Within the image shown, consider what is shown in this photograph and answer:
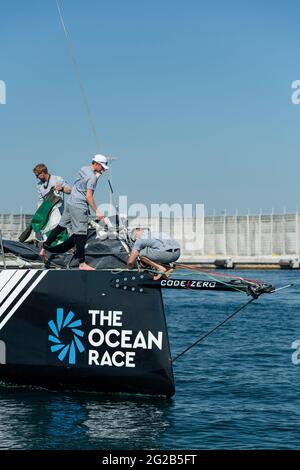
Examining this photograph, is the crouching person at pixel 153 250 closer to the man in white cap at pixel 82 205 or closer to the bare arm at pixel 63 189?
the man in white cap at pixel 82 205

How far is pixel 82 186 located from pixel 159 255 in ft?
4.68

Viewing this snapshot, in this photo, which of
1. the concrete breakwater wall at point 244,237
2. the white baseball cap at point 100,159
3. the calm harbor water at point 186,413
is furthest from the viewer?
the concrete breakwater wall at point 244,237

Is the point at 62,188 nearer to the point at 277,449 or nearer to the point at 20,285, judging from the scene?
the point at 20,285

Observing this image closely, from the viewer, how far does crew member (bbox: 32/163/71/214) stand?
39.4ft

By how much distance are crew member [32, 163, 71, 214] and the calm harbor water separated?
295cm

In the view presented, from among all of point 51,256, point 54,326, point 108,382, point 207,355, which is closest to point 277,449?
point 108,382

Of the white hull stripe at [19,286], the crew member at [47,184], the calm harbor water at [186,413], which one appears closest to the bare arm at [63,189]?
the crew member at [47,184]

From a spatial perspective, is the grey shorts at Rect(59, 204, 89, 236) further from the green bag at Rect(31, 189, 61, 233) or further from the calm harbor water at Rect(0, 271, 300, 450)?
the calm harbor water at Rect(0, 271, 300, 450)

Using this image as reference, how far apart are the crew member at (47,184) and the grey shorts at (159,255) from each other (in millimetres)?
1794

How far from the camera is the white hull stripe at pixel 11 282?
446 inches

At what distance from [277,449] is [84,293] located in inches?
138

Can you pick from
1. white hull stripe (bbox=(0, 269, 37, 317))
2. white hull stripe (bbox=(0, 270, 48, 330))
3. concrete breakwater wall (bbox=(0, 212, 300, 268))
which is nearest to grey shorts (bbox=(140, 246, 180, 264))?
white hull stripe (bbox=(0, 270, 48, 330))

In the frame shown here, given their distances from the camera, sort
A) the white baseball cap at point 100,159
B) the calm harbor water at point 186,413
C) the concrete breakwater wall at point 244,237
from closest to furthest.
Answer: the calm harbor water at point 186,413 → the white baseball cap at point 100,159 → the concrete breakwater wall at point 244,237

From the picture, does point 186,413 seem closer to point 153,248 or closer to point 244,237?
point 153,248
